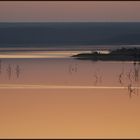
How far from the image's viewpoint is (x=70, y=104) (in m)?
12.7

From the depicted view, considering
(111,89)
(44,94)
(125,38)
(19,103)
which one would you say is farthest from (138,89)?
(125,38)

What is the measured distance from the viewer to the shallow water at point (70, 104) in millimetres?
10080

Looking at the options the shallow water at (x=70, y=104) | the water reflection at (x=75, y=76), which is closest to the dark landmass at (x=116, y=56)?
the water reflection at (x=75, y=76)

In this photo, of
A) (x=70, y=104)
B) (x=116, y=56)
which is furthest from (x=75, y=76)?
(x=116, y=56)

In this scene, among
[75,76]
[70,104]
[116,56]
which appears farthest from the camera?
[116,56]

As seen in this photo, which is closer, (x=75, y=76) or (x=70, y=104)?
(x=70, y=104)

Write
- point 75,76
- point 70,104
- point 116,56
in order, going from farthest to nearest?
point 116,56 → point 75,76 → point 70,104

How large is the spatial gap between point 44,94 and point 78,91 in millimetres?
768

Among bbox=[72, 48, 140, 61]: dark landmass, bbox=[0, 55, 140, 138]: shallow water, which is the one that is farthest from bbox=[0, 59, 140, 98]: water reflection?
bbox=[72, 48, 140, 61]: dark landmass

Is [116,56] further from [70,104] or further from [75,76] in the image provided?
[70,104]

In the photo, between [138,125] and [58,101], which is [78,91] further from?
[138,125]

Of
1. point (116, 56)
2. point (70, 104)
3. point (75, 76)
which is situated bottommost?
point (70, 104)

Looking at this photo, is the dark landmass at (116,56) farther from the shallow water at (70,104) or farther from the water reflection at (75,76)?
the shallow water at (70,104)

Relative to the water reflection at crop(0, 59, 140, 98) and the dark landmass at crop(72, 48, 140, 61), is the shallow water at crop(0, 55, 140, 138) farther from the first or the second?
the dark landmass at crop(72, 48, 140, 61)
